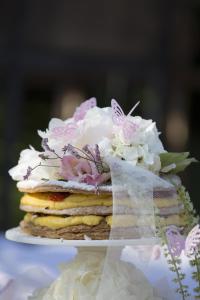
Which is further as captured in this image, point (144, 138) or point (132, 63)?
point (132, 63)

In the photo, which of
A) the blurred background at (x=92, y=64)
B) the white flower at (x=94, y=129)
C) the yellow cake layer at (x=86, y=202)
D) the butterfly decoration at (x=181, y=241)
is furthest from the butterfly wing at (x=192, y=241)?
the blurred background at (x=92, y=64)

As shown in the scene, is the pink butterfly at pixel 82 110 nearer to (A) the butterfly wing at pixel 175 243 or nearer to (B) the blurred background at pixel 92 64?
(A) the butterfly wing at pixel 175 243

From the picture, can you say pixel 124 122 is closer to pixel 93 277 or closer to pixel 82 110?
pixel 82 110

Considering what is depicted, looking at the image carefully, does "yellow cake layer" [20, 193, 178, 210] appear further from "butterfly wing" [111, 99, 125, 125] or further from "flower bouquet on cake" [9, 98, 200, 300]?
"butterfly wing" [111, 99, 125, 125]

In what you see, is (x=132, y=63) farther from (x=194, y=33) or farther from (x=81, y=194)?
(x=81, y=194)

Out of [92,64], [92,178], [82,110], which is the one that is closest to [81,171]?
[92,178]

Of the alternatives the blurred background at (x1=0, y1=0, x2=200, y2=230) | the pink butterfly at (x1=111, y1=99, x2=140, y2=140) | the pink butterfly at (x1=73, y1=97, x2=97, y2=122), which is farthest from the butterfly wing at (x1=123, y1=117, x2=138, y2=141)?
the blurred background at (x1=0, y1=0, x2=200, y2=230)

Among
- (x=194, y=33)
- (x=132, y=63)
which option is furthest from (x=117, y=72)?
(x=194, y=33)
